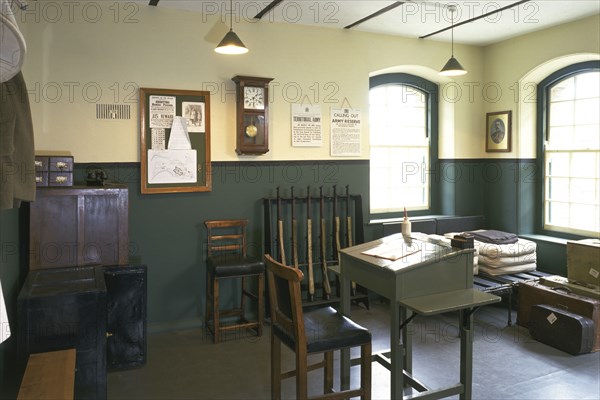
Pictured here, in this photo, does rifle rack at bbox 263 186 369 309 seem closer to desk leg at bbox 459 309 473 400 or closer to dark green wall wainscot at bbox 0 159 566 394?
dark green wall wainscot at bbox 0 159 566 394

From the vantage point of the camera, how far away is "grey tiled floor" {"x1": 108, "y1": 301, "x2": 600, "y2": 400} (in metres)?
3.41

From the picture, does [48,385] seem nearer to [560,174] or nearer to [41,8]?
[41,8]

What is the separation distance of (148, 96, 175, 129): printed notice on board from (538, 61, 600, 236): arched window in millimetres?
3971

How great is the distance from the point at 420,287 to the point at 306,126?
8.57ft

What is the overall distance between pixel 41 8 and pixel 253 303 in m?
3.12

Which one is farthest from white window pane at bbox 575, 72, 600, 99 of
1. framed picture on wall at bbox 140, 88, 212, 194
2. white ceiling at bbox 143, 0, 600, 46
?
framed picture on wall at bbox 140, 88, 212, 194

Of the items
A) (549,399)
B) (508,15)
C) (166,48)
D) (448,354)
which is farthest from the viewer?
(508,15)

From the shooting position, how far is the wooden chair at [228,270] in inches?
168

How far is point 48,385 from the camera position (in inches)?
94.7

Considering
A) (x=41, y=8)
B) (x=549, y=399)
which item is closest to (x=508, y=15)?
(x=549, y=399)

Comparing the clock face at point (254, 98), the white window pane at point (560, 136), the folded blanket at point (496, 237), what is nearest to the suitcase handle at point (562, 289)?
the folded blanket at point (496, 237)

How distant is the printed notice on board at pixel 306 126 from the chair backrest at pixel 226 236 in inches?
39.1

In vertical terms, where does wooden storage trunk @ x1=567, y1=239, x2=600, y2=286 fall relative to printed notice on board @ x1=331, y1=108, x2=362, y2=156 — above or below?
below

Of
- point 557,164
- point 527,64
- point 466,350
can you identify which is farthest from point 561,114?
point 466,350
